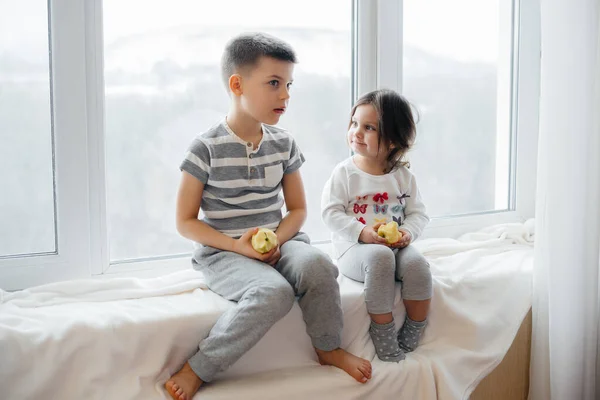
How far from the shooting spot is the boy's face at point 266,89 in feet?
5.22

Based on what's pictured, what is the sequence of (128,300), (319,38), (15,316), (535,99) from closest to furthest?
(15,316) → (128,300) → (319,38) → (535,99)

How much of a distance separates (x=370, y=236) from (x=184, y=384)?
63cm

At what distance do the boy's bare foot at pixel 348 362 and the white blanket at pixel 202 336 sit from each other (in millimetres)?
18

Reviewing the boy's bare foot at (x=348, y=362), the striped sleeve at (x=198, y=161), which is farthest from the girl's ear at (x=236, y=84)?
the boy's bare foot at (x=348, y=362)

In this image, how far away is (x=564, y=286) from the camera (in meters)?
1.70

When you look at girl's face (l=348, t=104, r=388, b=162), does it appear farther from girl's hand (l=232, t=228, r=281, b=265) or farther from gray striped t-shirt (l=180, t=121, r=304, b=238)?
girl's hand (l=232, t=228, r=281, b=265)

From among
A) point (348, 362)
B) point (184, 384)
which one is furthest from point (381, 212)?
point (184, 384)

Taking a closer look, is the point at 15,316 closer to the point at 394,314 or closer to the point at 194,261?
the point at 194,261

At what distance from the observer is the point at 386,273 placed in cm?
161

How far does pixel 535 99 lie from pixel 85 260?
1723 millimetres

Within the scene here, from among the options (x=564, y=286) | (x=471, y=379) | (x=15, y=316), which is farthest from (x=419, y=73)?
(x=15, y=316)

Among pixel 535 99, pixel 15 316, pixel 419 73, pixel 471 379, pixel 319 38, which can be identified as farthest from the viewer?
pixel 535 99

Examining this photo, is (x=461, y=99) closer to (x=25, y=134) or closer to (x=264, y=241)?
(x=264, y=241)

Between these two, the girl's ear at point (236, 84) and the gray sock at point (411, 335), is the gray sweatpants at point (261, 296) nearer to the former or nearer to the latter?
the gray sock at point (411, 335)
